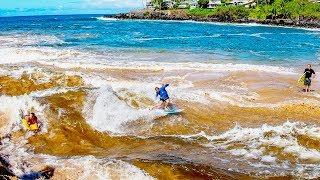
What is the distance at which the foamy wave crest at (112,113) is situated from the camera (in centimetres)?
1585

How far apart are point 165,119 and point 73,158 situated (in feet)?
17.1

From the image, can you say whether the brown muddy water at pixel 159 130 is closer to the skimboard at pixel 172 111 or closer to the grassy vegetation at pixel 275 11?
the skimboard at pixel 172 111

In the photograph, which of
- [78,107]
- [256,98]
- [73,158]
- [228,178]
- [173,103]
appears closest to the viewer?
[228,178]

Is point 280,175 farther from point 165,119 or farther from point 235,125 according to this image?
point 165,119

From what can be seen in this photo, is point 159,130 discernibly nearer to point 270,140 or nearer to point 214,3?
point 270,140

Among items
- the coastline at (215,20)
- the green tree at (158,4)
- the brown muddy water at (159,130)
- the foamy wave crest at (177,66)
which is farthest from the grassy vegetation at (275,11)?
the brown muddy water at (159,130)

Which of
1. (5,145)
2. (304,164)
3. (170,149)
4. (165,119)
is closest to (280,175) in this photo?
(304,164)

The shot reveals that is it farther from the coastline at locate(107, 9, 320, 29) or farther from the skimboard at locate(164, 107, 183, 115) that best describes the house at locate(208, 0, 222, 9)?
the skimboard at locate(164, 107, 183, 115)

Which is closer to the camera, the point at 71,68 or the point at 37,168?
the point at 37,168

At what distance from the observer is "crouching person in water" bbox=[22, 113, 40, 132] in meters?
14.7

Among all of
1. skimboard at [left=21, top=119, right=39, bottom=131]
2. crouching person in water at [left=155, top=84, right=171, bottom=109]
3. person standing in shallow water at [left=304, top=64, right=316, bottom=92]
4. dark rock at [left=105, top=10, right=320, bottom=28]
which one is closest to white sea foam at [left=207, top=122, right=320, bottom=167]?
crouching person in water at [left=155, top=84, right=171, bottom=109]

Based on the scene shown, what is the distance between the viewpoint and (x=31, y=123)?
48.3ft

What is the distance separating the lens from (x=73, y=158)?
12094 millimetres

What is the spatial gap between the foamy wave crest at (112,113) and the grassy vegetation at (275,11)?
100 meters
